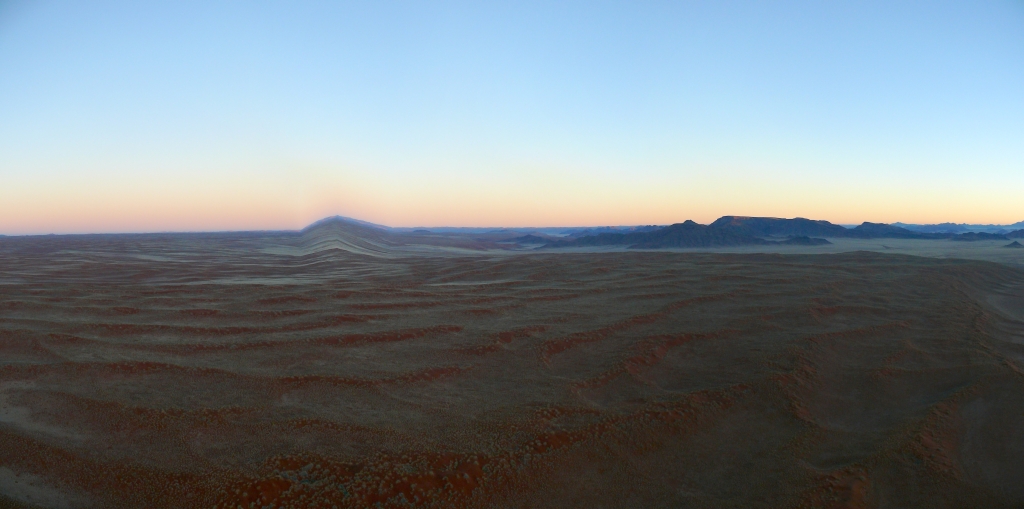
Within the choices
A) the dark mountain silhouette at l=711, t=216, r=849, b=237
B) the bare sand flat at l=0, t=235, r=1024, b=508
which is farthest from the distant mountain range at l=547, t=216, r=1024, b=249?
the bare sand flat at l=0, t=235, r=1024, b=508

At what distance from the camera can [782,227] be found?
2680 inches

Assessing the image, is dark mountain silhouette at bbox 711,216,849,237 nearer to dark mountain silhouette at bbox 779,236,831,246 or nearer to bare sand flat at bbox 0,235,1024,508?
dark mountain silhouette at bbox 779,236,831,246

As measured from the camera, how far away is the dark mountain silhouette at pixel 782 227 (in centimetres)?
6550

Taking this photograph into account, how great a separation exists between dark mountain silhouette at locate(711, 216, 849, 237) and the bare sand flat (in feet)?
190

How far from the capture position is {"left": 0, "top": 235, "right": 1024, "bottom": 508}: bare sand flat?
4.17 meters

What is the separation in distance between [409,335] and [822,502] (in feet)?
22.0

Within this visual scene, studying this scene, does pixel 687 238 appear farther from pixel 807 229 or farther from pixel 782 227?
pixel 807 229

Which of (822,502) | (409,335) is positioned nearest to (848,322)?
(822,502)

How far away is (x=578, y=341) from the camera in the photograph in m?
8.70

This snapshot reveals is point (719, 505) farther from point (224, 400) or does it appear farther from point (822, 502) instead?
point (224, 400)

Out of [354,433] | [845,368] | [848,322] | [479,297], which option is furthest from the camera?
[479,297]

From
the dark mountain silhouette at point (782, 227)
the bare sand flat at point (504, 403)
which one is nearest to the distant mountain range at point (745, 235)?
the dark mountain silhouette at point (782, 227)

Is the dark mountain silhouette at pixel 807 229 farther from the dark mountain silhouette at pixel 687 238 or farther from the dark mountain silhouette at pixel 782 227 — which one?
the dark mountain silhouette at pixel 687 238

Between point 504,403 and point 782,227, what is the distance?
73178 millimetres
